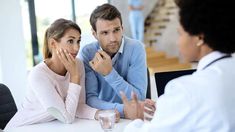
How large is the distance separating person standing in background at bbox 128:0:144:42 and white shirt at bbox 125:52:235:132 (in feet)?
15.4

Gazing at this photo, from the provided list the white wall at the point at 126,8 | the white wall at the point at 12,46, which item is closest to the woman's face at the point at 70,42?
the white wall at the point at 12,46

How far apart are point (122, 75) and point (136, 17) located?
12.6ft

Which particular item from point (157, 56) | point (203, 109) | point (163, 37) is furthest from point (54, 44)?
point (163, 37)

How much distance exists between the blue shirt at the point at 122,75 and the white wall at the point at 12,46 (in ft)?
5.75

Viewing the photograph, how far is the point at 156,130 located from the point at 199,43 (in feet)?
0.89

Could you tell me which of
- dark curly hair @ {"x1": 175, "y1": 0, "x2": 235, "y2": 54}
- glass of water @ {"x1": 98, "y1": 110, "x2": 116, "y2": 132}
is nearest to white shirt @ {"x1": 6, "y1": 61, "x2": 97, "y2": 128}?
glass of water @ {"x1": 98, "y1": 110, "x2": 116, "y2": 132}

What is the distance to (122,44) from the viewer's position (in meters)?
1.85

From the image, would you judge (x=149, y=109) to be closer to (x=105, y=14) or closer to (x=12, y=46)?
(x=105, y=14)

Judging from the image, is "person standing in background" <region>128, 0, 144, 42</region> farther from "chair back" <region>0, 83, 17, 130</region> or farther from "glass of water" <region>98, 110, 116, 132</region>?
"glass of water" <region>98, 110, 116, 132</region>

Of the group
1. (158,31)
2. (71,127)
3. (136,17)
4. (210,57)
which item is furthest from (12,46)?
(158,31)

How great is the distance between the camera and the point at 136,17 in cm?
561

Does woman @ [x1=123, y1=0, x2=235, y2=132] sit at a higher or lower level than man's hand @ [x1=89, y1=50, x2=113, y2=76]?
higher

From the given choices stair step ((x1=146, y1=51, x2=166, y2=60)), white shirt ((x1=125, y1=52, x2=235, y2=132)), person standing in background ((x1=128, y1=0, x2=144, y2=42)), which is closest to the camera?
white shirt ((x1=125, y1=52, x2=235, y2=132))

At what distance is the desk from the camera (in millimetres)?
1422
